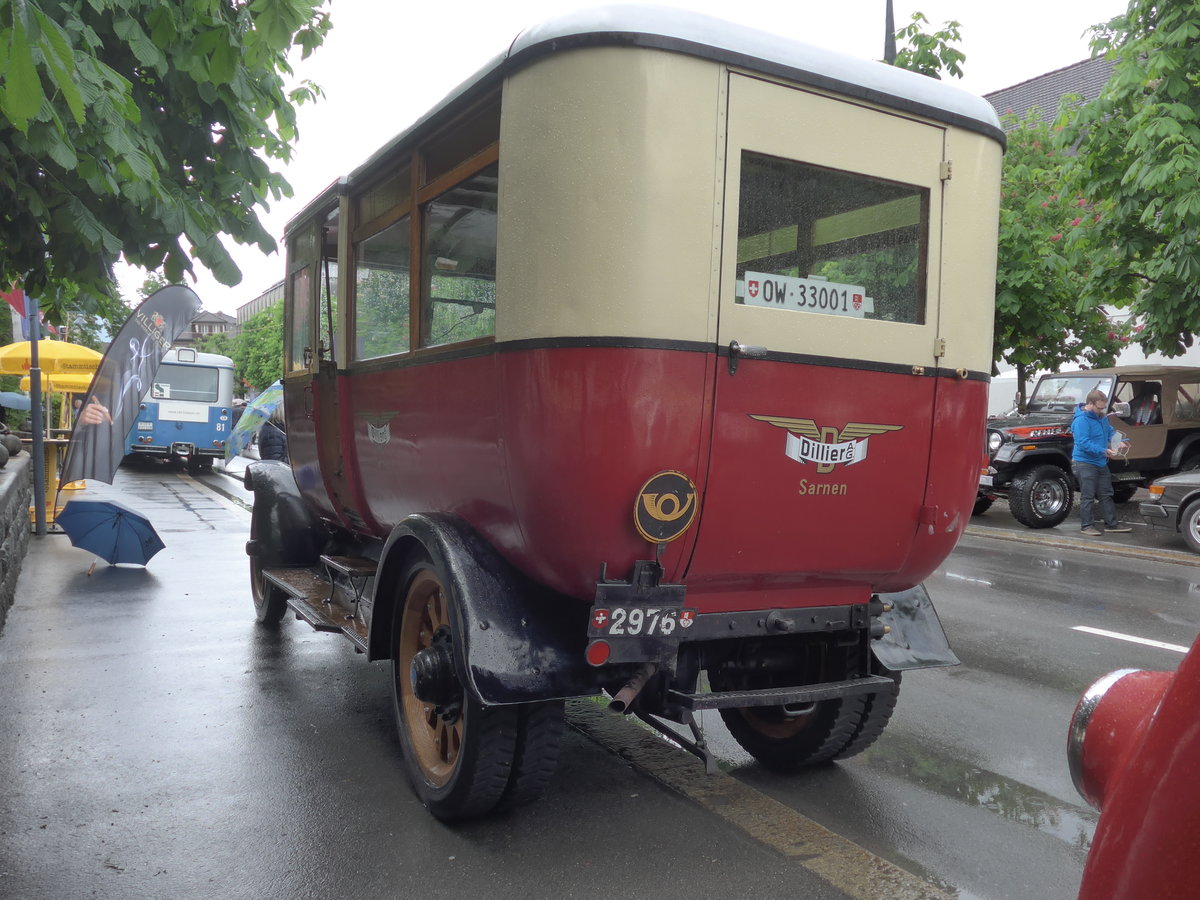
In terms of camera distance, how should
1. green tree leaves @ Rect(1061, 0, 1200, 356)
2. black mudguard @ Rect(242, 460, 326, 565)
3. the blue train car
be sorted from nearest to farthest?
black mudguard @ Rect(242, 460, 326, 565), green tree leaves @ Rect(1061, 0, 1200, 356), the blue train car

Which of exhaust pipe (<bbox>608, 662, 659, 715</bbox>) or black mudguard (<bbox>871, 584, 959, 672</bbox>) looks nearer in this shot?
exhaust pipe (<bbox>608, 662, 659, 715</bbox>)

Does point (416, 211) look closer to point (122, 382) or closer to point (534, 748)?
point (534, 748)

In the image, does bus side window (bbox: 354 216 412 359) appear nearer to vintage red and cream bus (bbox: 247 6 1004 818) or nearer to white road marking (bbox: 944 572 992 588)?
vintage red and cream bus (bbox: 247 6 1004 818)

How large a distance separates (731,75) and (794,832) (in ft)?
8.69

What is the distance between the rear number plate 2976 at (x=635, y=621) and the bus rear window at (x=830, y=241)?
109cm

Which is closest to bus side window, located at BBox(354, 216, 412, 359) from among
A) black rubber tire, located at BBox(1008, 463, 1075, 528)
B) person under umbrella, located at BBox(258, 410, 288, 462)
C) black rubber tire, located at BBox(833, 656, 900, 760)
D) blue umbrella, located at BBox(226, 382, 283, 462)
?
black rubber tire, located at BBox(833, 656, 900, 760)

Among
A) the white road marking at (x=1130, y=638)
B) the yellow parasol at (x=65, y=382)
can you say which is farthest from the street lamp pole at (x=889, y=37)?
the yellow parasol at (x=65, y=382)

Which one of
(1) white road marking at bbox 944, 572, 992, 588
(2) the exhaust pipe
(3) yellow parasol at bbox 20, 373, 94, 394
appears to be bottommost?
(1) white road marking at bbox 944, 572, 992, 588

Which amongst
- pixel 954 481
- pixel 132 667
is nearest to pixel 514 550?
pixel 954 481

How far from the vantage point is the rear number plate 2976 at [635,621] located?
10.3 feet

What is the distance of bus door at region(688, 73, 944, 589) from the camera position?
3322 millimetres

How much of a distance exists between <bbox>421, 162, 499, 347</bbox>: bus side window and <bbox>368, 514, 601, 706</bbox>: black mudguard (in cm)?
76

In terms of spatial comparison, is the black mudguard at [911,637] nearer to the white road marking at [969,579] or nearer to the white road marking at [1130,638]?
the white road marking at [1130,638]

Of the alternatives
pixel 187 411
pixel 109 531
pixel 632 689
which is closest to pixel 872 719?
pixel 632 689
